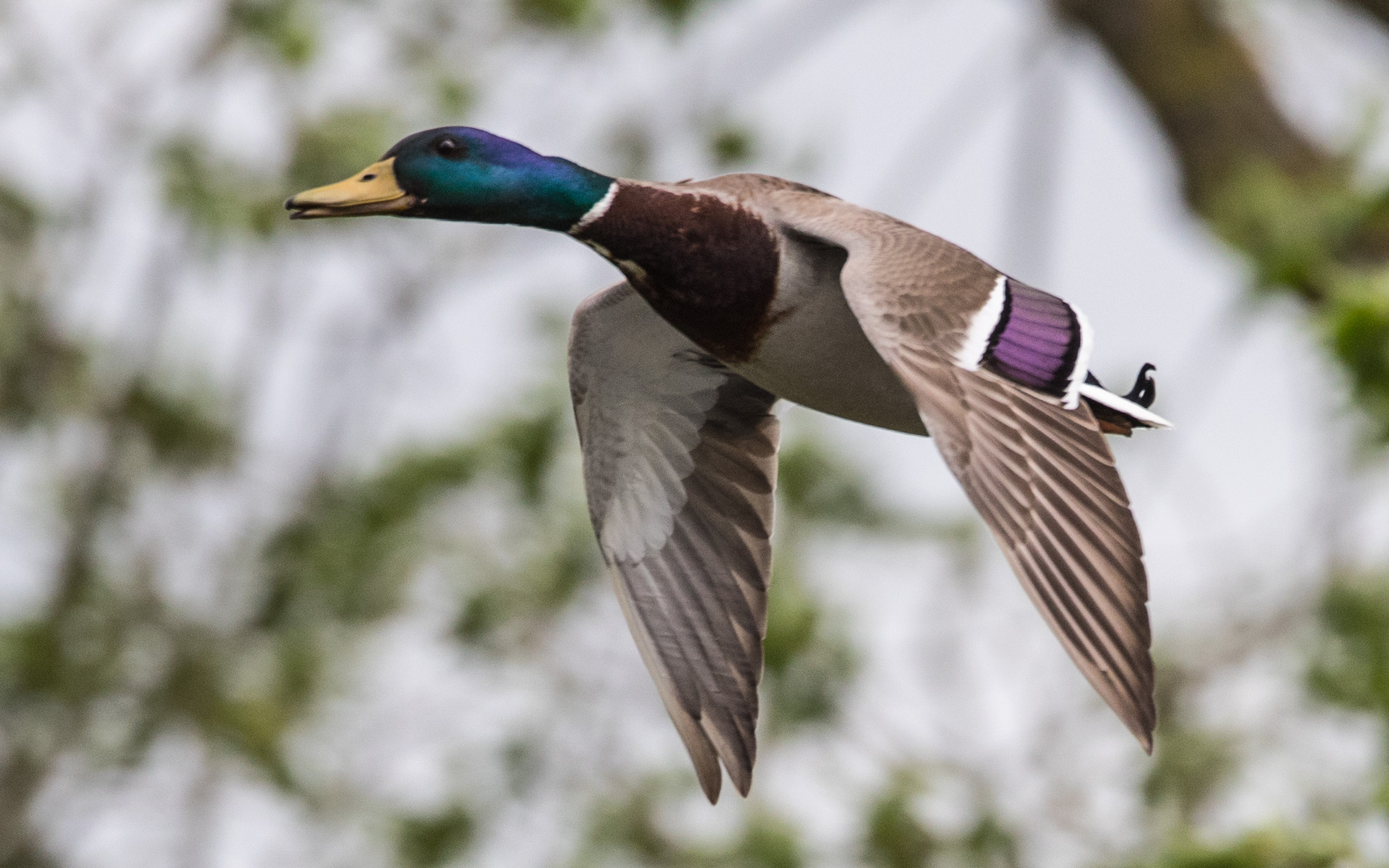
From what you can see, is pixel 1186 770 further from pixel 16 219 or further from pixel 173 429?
pixel 16 219

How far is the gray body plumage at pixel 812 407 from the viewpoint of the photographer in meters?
3.21

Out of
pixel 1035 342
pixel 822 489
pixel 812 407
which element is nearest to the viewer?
pixel 1035 342

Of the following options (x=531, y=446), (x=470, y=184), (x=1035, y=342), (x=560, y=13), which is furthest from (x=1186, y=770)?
(x=470, y=184)

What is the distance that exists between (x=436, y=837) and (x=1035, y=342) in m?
4.64

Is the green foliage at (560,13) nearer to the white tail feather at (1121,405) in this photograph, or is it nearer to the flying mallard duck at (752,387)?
the flying mallard duck at (752,387)

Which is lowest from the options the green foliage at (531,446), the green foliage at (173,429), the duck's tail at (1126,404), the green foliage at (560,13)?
the green foliage at (173,429)

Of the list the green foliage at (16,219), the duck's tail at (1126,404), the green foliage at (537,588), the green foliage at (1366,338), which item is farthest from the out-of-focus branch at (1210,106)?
the green foliage at (16,219)

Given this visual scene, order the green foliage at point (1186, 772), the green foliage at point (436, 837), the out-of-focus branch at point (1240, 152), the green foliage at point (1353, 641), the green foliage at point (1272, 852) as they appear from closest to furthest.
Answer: the green foliage at point (1272, 852) → the out-of-focus branch at point (1240, 152) → the green foliage at point (1353, 641) → the green foliage at point (1186, 772) → the green foliage at point (436, 837)

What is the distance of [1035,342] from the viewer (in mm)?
3631

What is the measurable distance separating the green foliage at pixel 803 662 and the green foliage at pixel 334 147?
7.33ft

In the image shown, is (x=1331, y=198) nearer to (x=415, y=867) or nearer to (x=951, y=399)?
(x=951, y=399)

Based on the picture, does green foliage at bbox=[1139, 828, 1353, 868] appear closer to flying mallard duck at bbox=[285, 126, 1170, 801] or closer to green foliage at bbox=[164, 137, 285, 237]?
flying mallard duck at bbox=[285, 126, 1170, 801]

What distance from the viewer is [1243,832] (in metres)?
4.88

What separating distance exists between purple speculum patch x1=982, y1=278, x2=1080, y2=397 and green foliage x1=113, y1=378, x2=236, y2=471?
16.7 ft
